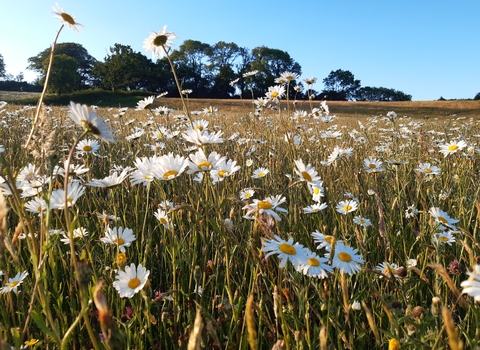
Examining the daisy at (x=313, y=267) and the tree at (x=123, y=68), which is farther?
the tree at (x=123, y=68)

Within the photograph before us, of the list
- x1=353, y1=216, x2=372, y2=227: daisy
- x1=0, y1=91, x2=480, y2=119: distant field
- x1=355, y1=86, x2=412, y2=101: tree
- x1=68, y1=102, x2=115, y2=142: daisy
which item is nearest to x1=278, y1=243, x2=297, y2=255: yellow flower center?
x1=68, y1=102, x2=115, y2=142: daisy

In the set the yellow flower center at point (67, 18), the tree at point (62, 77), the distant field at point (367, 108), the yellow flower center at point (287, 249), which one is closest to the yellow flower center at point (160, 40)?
the yellow flower center at point (67, 18)

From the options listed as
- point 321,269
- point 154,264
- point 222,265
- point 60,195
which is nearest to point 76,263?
point 321,269

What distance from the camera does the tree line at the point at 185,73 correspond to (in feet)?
128

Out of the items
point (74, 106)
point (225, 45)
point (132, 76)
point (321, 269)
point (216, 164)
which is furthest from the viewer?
point (225, 45)

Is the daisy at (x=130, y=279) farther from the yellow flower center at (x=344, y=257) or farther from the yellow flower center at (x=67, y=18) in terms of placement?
the yellow flower center at (x=67, y=18)

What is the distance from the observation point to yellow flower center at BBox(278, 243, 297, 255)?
979 millimetres

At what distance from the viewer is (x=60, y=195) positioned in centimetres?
126

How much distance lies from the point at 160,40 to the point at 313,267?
144cm

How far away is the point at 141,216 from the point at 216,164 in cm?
93

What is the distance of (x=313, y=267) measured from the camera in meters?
0.98

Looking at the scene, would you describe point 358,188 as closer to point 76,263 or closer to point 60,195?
point 60,195

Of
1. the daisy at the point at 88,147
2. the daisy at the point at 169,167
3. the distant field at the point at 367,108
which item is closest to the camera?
the daisy at the point at 169,167

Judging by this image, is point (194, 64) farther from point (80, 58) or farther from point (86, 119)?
point (86, 119)
